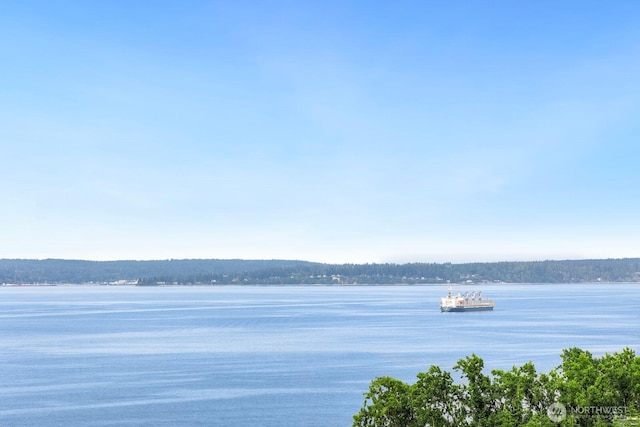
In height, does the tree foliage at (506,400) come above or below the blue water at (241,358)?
above

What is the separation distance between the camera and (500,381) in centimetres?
3575

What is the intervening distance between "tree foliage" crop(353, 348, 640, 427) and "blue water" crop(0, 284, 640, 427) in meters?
26.5

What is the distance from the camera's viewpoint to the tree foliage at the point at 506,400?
3347 centimetres

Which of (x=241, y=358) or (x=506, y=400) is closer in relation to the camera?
(x=506, y=400)

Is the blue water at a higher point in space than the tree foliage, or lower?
lower

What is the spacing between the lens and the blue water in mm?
64062

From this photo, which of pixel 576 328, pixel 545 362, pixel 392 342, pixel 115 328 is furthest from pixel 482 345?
pixel 115 328

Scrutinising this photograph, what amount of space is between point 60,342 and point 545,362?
72.8 meters

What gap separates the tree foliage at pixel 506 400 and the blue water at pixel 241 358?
26517 millimetres

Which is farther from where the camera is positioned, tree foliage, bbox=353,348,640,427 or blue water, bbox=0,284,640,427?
blue water, bbox=0,284,640,427

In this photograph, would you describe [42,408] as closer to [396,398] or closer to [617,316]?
[396,398]

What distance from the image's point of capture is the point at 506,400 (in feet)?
115

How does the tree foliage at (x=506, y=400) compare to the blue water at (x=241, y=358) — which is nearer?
the tree foliage at (x=506, y=400)

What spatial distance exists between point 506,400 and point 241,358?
213 feet
